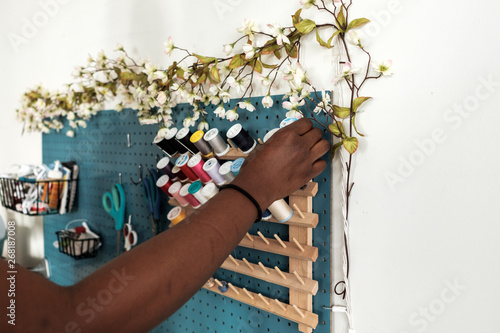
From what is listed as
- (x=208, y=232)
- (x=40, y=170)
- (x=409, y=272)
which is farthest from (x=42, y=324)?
(x=40, y=170)

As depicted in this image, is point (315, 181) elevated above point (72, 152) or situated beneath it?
situated beneath

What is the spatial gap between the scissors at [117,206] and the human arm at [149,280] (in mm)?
773

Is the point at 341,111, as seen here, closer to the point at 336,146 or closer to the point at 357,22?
the point at 336,146

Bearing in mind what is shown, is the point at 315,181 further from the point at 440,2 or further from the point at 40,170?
the point at 40,170

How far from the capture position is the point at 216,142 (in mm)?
891

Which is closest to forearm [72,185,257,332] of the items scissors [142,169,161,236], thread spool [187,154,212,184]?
thread spool [187,154,212,184]

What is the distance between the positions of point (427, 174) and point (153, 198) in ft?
2.59

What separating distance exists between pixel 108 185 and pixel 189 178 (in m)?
0.59

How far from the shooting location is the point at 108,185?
1.39 metres

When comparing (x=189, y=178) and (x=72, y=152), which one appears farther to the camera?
(x=72, y=152)

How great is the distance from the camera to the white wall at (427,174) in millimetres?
628

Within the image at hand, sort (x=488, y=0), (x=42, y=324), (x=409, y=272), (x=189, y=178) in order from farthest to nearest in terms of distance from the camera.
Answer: (x=189, y=178), (x=409, y=272), (x=488, y=0), (x=42, y=324)

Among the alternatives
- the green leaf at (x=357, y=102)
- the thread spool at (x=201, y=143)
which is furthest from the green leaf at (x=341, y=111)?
the thread spool at (x=201, y=143)

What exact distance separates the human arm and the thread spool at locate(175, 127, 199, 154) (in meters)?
0.36
